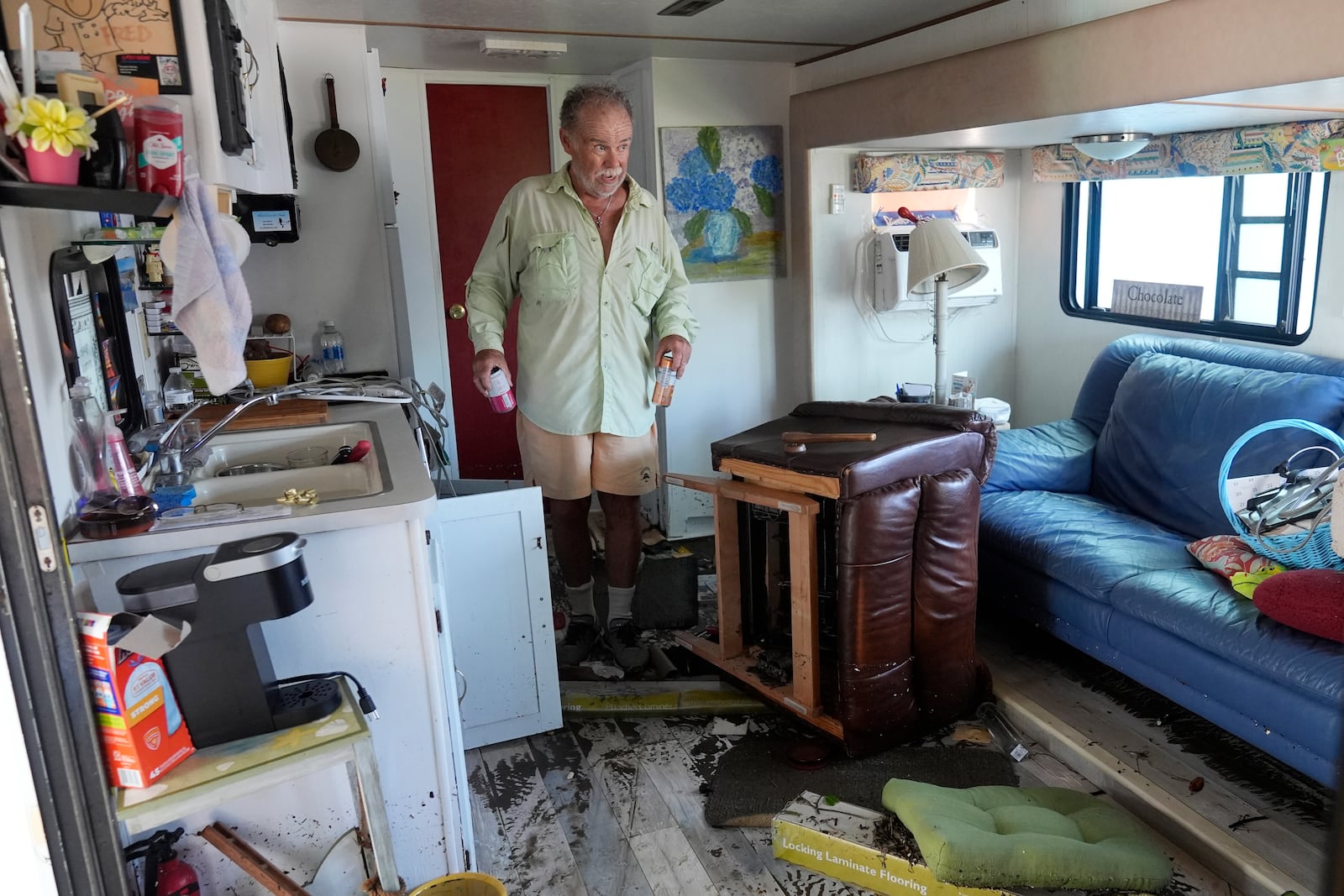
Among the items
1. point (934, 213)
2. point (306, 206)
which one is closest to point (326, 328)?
point (306, 206)

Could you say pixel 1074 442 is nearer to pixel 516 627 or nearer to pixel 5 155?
pixel 516 627

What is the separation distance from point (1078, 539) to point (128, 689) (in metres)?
2.39

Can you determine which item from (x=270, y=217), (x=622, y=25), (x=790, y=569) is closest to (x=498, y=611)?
(x=790, y=569)

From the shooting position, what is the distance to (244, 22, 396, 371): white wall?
3.06 meters

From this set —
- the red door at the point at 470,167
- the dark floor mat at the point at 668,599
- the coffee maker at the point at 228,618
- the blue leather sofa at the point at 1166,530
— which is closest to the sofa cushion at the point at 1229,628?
the blue leather sofa at the point at 1166,530

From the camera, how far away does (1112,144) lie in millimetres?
3141

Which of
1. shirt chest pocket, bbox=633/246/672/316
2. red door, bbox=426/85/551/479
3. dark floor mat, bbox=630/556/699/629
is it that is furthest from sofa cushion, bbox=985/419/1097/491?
red door, bbox=426/85/551/479

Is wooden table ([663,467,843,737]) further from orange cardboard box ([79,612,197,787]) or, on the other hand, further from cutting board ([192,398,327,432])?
orange cardboard box ([79,612,197,787])

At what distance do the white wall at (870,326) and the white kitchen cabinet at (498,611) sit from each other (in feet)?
6.14

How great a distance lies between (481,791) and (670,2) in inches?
88.7

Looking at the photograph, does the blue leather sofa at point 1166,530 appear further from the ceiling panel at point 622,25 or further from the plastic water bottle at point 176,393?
the plastic water bottle at point 176,393

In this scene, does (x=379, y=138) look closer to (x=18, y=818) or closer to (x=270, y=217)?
(x=270, y=217)

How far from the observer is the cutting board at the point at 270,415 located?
98.1 inches

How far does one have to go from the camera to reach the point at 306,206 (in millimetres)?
3129
